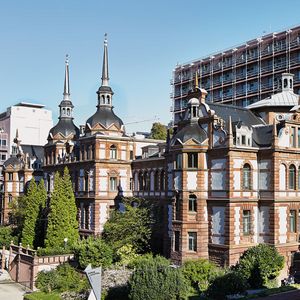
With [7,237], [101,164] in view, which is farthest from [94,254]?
[7,237]

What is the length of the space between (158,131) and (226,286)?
2121 inches

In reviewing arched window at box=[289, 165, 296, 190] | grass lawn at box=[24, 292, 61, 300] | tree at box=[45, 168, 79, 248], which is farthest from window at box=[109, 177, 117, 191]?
arched window at box=[289, 165, 296, 190]

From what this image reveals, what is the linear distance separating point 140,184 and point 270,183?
17844 millimetres

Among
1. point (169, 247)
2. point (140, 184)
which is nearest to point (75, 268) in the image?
point (169, 247)

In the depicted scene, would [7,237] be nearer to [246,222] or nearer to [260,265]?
[246,222]

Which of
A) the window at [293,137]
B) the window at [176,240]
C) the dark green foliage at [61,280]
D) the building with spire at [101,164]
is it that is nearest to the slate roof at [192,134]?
the window at [293,137]

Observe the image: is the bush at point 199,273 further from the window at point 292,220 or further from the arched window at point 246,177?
the window at point 292,220

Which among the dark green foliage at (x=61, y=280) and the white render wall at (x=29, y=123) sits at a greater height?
the white render wall at (x=29, y=123)

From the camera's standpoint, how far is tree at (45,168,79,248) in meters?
55.7

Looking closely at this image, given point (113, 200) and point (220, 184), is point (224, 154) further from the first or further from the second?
point (113, 200)

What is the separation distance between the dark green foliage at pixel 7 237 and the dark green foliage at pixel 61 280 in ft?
55.2

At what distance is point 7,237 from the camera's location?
218 ft

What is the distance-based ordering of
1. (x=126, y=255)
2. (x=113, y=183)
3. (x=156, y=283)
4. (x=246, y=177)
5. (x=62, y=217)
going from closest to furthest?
(x=156, y=283), (x=246, y=177), (x=126, y=255), (x=62, y=217), (x=113, y=183)

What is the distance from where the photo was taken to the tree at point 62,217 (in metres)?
55.7
